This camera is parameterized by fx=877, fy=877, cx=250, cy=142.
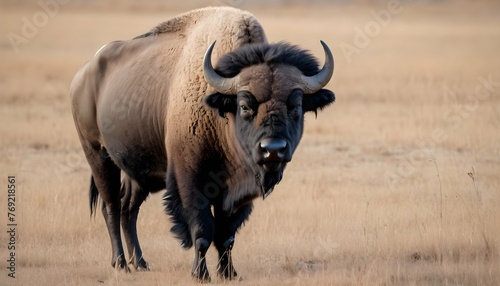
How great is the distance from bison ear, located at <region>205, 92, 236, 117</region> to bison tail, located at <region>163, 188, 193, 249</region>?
36.9 inches

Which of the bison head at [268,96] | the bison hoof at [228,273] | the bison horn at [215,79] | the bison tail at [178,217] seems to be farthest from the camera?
the bison hoof at [228,273]

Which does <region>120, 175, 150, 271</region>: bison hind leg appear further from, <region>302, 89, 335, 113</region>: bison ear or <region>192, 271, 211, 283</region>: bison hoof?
<region>302, 89, 335, 113</region>: bison ear

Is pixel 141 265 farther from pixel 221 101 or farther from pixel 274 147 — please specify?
pixel 274 147

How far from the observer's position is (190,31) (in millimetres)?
8578

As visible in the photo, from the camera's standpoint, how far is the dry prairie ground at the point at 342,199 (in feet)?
27.2

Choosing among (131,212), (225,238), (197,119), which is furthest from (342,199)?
(197,119)

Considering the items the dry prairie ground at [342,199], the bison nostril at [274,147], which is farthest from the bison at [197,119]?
the dry prairie ground at [342,199]

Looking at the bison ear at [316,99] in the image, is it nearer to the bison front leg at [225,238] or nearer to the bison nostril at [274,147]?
the bison nostril at [274,147]

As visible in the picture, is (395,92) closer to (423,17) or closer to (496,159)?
(496,159)

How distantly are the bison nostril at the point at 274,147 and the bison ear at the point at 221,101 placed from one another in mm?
694

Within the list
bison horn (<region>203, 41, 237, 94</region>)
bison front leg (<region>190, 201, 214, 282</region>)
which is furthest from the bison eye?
bison front leg (<region>190, 201, 214, 282</region>)

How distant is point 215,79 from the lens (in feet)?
24.0

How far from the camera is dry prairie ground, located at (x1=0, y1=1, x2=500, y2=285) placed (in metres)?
8.30

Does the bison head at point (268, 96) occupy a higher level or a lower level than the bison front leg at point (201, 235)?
higher
